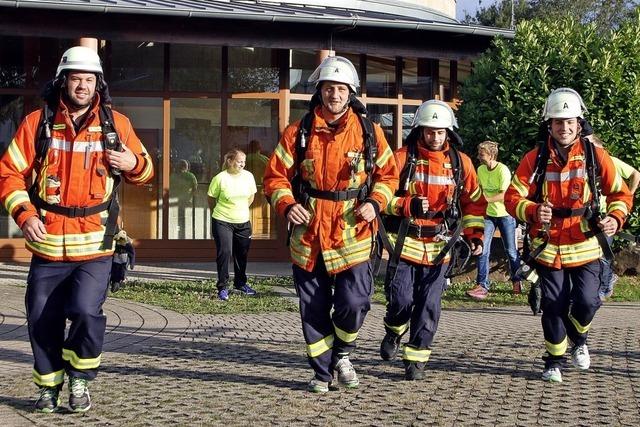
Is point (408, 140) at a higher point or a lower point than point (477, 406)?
higher

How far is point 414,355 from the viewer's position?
7703mm

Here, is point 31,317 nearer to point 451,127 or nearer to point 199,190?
point 451,127

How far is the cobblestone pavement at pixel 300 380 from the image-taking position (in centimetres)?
651

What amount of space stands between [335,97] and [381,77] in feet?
37.3

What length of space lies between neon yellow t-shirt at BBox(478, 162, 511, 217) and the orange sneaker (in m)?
0.87

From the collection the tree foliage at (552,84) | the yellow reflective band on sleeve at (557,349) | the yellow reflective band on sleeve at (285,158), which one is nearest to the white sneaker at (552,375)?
the yellow reflective band on sleeve at (557,349)

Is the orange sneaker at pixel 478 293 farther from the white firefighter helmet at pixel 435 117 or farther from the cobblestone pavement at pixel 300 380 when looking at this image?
the white firefighter helmet at pixel 435 117

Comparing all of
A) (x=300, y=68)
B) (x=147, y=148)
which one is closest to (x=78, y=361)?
(x=147, y=148)

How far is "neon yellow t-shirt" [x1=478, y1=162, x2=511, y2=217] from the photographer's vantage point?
42.8 ft

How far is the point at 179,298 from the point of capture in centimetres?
1253

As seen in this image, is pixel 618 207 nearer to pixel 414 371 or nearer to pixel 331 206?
pixel 414 371

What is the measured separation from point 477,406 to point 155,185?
11.1m

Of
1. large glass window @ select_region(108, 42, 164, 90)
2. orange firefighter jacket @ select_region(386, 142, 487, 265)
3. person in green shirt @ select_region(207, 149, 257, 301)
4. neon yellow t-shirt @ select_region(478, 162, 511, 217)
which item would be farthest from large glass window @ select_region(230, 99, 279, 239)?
orange firefighter jacket @ select_region(386, 142, 487, 265)

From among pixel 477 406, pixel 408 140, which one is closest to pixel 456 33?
pixel 408 140
